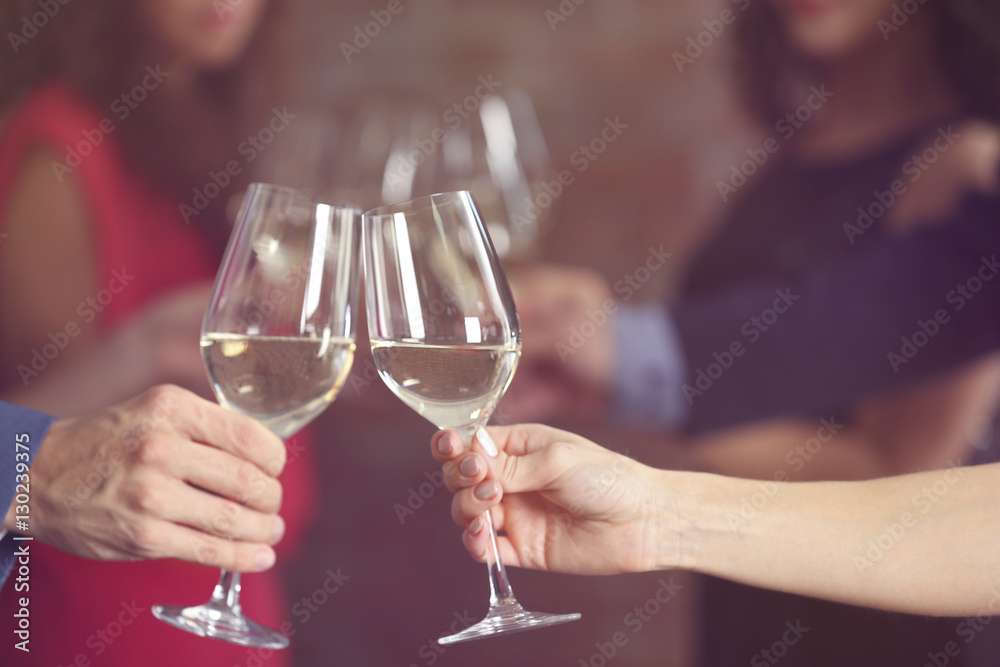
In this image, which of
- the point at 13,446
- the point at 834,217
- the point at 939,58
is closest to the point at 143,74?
the point at 13,446

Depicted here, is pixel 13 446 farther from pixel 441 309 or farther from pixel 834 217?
pixel 834 217

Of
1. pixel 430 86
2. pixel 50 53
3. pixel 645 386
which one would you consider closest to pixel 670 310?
pixel 645 386

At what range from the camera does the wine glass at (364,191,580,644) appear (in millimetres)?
425

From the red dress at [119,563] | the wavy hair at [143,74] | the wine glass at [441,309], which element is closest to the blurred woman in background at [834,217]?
the red dress at [119,563]

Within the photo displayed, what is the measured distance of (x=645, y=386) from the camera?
1.30 metres

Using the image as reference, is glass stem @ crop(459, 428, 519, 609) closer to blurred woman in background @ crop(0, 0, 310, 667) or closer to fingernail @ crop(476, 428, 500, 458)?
fingernail @ crop(476, 428, 500, 458)

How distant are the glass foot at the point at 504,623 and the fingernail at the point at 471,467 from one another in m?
0.07

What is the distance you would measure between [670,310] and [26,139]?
1.06 meters

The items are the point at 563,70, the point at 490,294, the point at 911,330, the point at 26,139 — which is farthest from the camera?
the point at 563,70

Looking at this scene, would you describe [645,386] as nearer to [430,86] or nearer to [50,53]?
[430,86]

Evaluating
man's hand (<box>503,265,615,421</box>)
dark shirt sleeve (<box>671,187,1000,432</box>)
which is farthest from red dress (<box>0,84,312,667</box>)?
dark shirt sleeve (<box>671,187,1000,432</box>)

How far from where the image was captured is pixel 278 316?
1.51 feet

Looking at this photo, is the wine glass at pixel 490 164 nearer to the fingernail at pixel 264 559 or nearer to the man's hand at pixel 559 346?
the man's hand at pixel 559 346

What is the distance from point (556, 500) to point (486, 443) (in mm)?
63
